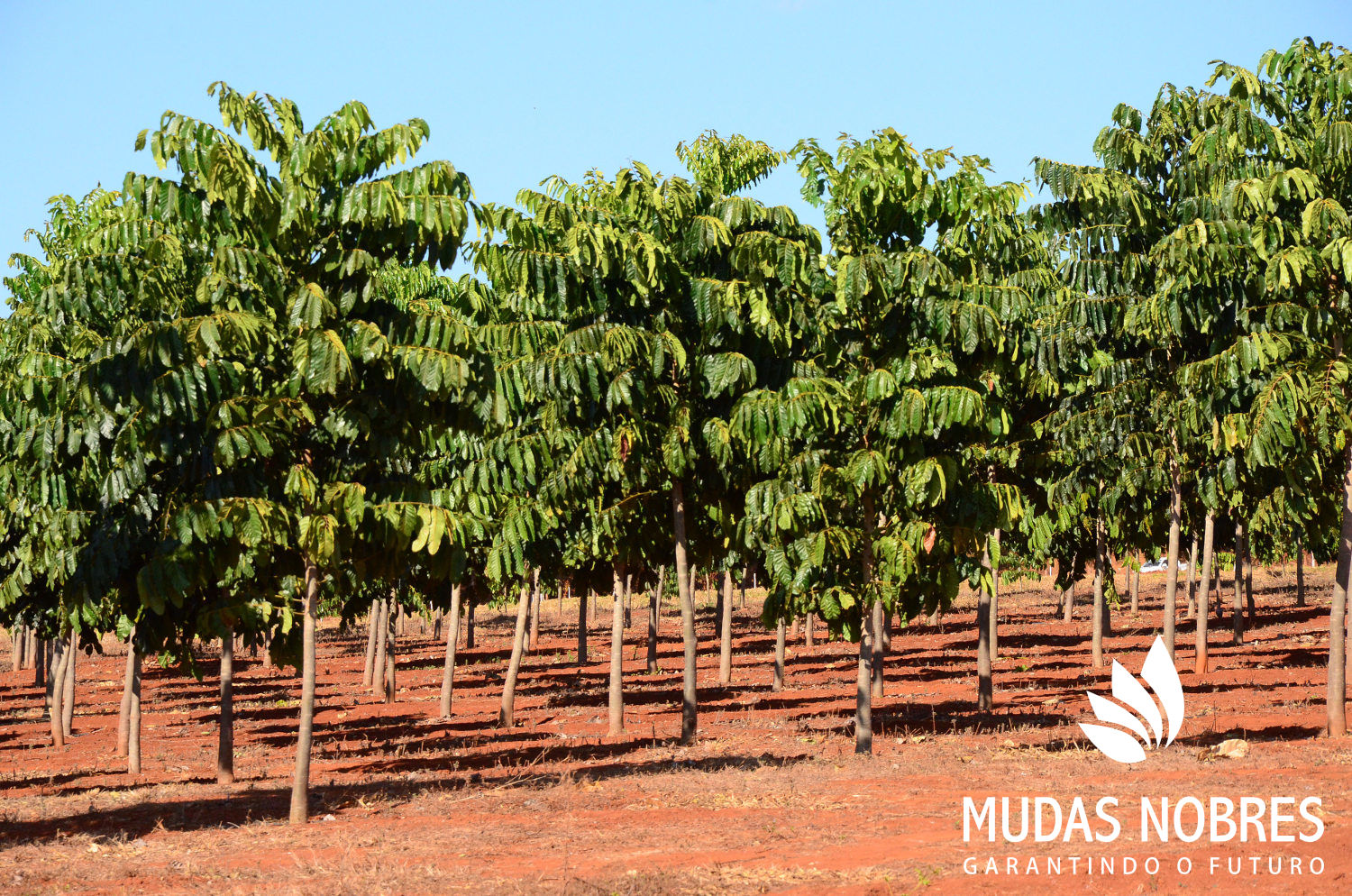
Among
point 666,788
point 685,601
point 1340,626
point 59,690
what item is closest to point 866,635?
point 685,601

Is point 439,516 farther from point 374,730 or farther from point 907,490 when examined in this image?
point 374,730

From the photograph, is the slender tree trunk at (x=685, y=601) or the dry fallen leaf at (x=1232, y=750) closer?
the dry fallen leaf at (x=1232, y=750)

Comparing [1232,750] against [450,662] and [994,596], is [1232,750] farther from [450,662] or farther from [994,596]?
[450,662]

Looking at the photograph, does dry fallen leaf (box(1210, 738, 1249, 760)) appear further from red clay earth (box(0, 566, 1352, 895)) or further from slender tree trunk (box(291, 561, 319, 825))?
slender tree trunk (box(291, 561, 319, 825))

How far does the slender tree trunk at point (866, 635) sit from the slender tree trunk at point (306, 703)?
6.50 meters

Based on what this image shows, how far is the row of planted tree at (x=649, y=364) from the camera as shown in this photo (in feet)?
35.8

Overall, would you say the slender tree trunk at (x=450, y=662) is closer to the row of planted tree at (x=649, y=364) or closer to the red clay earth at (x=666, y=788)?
the red clay earth at (x=666, y=788)

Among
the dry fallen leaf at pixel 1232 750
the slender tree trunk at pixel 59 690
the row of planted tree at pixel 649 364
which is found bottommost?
the slender tree trunk at pixel 59 690

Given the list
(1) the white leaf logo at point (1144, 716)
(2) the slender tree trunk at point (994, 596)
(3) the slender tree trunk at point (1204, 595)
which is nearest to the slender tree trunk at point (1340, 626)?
(1) the white leaf logo at point (1144, 716)

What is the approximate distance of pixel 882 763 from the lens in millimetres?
14914

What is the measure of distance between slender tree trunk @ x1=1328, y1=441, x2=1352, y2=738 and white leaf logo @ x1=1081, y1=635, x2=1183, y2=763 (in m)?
1.73

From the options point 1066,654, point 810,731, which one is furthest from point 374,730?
point 1066,654

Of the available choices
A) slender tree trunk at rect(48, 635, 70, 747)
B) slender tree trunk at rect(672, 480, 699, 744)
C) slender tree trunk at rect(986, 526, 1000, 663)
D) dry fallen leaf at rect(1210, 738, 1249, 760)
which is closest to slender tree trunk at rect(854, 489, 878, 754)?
slender tree trunk at rect(986, 526, 1000, 663)

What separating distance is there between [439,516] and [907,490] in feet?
19.2
